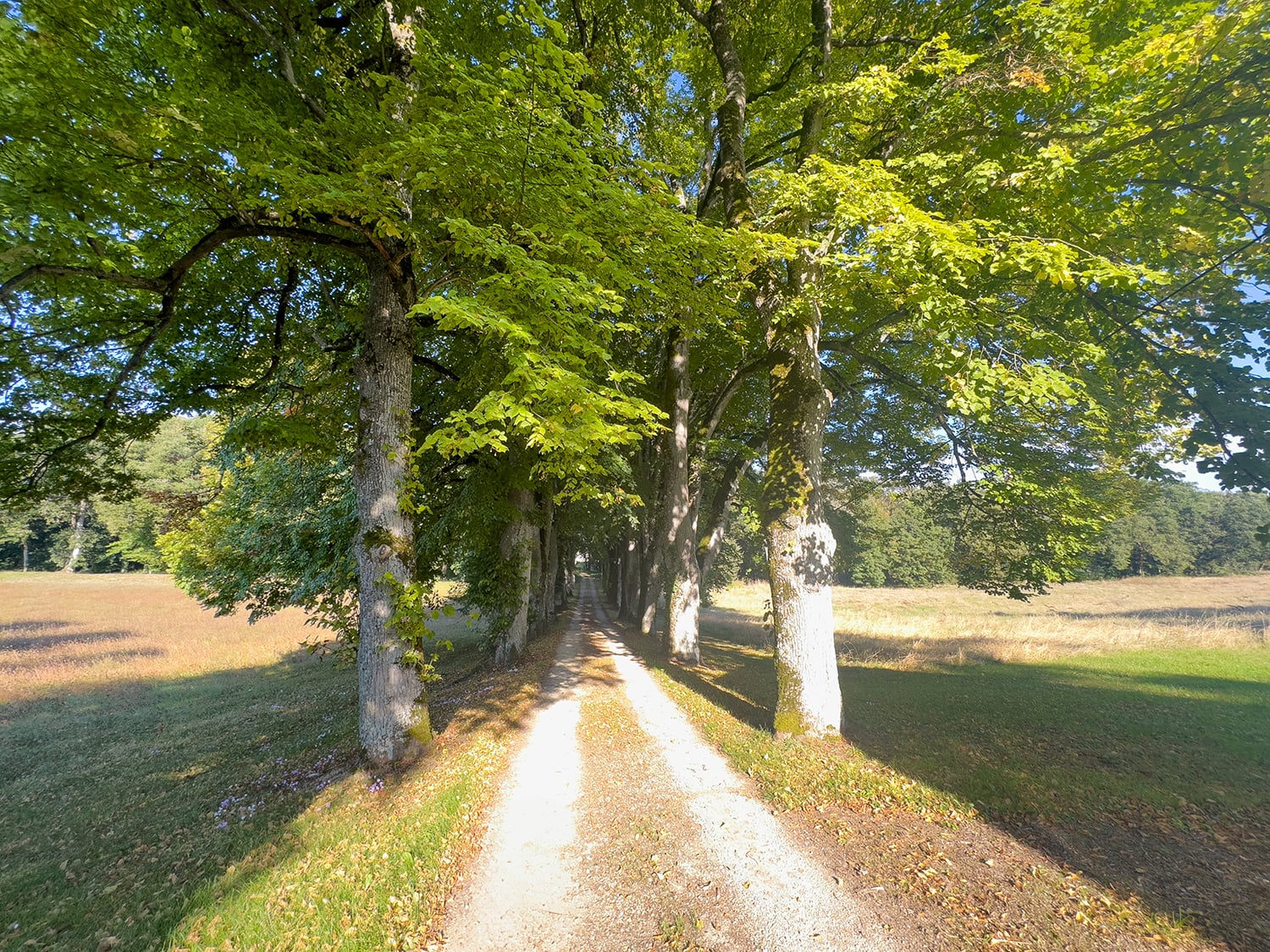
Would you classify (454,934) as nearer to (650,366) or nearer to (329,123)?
(329,123)

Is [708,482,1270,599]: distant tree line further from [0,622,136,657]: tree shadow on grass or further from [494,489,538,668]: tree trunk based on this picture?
[0,622,136,657]: tree shadow on grass

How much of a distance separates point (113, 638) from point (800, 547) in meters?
31.6

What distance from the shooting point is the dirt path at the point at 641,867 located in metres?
3.38

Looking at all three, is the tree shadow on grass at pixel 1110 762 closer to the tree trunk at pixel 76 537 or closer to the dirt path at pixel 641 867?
the dirt path at pixel 641 867

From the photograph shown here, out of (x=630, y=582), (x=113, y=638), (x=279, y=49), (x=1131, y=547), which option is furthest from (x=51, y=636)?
(x=1131, y=547)

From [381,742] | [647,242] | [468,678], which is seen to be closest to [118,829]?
[381,742]

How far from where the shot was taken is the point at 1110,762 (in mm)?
6062

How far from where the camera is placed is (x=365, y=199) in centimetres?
496

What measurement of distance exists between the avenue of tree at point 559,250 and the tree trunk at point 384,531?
4 cm

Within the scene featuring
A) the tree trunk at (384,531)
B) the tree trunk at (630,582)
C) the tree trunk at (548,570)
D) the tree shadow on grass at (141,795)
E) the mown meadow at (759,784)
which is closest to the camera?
the mown meadow at (759,784)

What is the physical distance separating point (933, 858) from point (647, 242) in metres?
6.73

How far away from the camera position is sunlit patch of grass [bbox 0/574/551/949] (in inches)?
142

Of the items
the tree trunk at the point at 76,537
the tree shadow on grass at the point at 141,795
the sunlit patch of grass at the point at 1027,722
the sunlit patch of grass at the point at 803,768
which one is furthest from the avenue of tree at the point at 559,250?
the tree trunk at the point at 76,537

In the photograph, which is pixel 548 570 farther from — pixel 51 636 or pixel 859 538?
pixel 51 636
